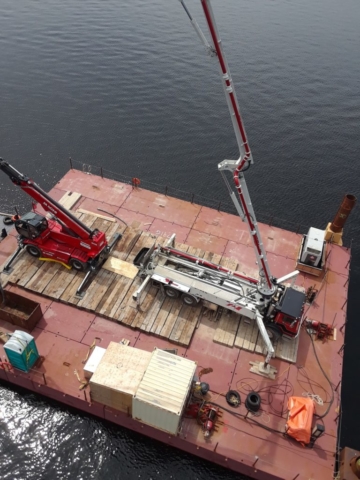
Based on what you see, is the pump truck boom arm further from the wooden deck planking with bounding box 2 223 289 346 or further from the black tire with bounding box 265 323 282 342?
the black tire with bounding box 265 323 282 342

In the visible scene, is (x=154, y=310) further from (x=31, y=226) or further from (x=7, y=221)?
(x=7, y=221)

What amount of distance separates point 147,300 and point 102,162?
21931mm

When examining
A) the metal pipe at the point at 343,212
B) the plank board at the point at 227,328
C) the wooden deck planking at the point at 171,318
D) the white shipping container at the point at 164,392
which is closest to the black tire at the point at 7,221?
the wooden deck planking at the point at 171,318

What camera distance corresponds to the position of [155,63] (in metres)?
59.7

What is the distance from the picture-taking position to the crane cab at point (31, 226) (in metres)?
25.1

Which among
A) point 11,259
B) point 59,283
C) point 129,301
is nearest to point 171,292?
point 129,301

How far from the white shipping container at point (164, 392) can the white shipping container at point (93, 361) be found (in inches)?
129

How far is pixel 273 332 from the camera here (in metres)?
23.2

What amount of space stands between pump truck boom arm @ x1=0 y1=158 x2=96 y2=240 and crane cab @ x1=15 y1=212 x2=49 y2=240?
4.06 ft

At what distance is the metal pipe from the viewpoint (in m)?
28.4

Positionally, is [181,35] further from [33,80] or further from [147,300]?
[147,300]

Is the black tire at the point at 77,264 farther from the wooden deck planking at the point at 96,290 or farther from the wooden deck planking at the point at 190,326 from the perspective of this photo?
the wooden deck planking at the point at 190,326

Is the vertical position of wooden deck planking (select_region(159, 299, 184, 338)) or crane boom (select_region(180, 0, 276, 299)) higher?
crane boom (select_region(180, 0, 276, 299))

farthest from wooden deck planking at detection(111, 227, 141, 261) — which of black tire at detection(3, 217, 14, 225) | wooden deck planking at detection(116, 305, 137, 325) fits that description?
black tire at detection(3, 217, 14, 225)
